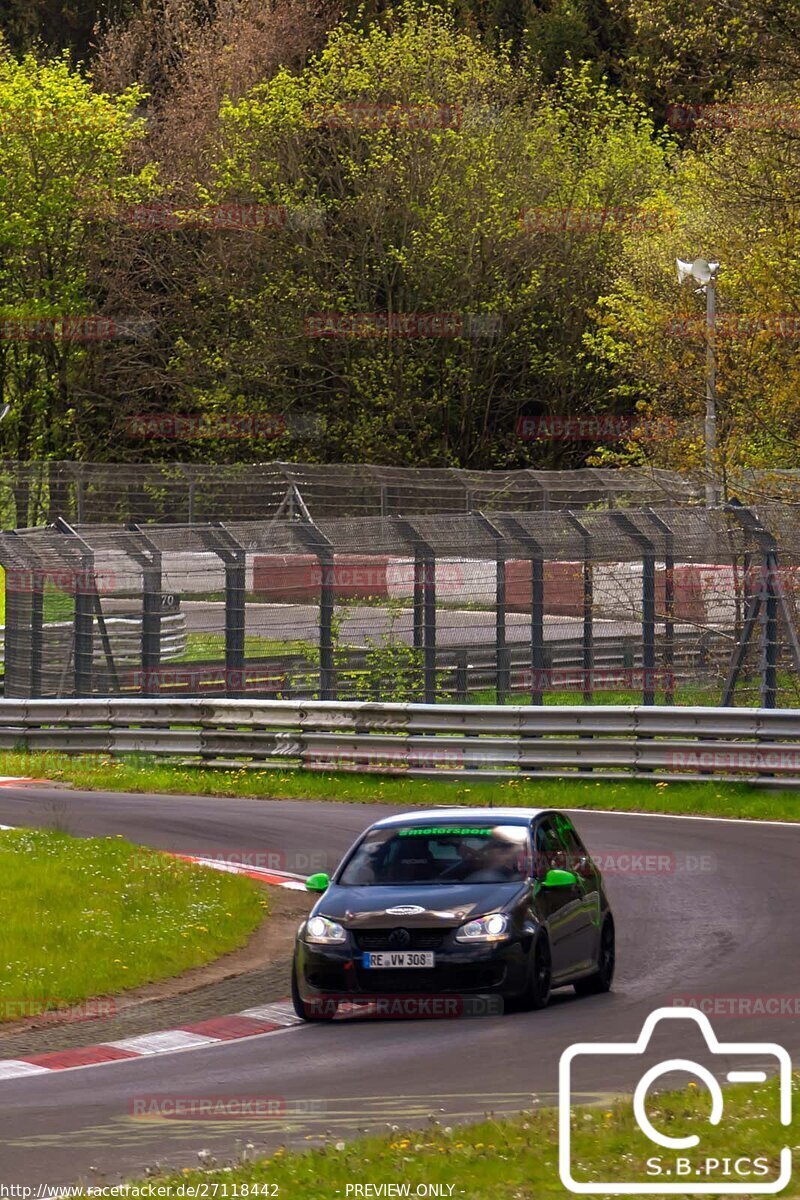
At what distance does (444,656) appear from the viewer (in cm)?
2611

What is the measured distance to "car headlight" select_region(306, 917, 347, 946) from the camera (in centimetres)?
1227

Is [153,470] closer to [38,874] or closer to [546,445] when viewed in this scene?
[546,445]

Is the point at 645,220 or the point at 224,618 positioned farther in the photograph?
Result: the point at 645,220

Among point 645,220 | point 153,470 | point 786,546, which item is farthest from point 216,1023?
point 645,220

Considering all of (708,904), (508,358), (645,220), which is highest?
(645,220)

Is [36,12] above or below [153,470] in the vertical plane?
above

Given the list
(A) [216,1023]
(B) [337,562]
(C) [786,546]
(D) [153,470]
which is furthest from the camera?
(D) [153,470]

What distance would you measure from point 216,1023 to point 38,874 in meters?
3.94
